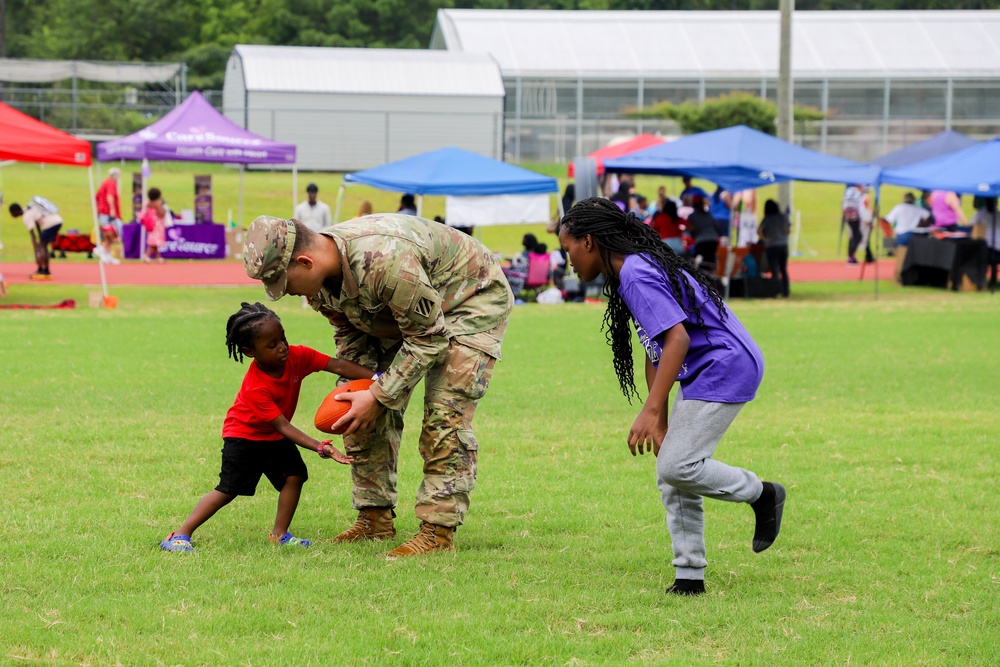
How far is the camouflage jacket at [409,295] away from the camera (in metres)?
5.08

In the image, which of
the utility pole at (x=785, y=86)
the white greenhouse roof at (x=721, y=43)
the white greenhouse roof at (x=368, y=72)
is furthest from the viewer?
the white greenhouse roof at (x=721, y=43)

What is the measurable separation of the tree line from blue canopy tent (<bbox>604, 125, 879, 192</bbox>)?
118 ft

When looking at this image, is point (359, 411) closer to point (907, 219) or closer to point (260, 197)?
point (907, 219)

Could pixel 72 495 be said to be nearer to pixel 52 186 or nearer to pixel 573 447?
pixel 573 447

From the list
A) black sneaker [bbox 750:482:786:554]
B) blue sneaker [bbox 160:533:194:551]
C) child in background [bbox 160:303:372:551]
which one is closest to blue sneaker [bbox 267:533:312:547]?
child in background [bbox 160:303:372:551]

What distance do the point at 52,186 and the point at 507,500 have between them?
31.0m

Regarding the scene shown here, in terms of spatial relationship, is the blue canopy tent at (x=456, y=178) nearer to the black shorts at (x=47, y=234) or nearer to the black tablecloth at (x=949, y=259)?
the black shorts at (x=47, y=234)

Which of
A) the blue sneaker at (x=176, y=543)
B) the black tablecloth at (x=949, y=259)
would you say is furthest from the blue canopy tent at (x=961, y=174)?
the blue sneaker at (x=176, y=543)

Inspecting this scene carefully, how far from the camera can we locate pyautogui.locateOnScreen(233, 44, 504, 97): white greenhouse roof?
38156mm

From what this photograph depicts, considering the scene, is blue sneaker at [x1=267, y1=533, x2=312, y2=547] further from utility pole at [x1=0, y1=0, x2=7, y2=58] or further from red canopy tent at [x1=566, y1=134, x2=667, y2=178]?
utility pole at [x1=0, y1=0, x2=7, y2=58]

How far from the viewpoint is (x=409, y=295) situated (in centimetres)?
507

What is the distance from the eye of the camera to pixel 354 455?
5.89 metres

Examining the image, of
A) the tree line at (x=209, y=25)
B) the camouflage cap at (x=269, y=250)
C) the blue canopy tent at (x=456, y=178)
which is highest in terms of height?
the tree line at (x=209, y=25)

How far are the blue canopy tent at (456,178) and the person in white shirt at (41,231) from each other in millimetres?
5700
